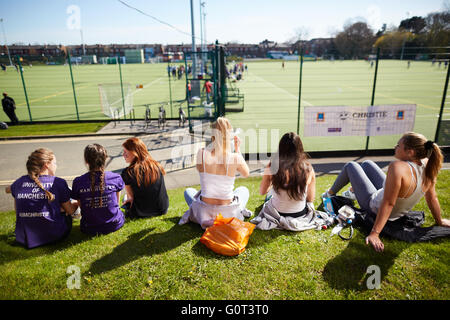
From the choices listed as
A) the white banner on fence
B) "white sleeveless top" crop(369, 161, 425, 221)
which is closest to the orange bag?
"white sleeveless top" crop(369, 161, 425, 221)

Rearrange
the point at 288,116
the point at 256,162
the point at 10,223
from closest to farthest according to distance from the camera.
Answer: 1. the point at 10,223
2. the point at 256,162
3. the point at 288,116

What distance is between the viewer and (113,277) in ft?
9.27

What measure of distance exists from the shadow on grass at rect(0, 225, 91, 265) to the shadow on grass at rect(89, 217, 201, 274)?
23.5 inches

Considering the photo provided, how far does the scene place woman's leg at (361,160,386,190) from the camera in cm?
386

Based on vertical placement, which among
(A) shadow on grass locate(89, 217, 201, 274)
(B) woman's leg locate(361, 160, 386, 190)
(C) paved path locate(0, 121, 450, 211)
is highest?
(B) woman's leg locate(361, 160, 386, 190)

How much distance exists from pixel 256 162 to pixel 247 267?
555cm

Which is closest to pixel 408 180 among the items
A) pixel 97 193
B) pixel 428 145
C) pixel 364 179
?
pixel 428 145

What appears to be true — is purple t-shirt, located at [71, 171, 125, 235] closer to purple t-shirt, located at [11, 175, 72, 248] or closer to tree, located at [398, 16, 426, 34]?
purple t-shirt, located at [11, 175, 72, 248]

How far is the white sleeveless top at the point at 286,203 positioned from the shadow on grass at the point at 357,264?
0.73 metres

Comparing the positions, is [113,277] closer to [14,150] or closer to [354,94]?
[14,150]

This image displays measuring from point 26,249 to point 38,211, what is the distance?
0.57 metres

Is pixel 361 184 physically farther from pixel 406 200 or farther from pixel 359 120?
pixel 359 120

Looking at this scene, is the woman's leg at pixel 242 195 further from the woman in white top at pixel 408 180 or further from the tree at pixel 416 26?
the tree at pixel 416 26
